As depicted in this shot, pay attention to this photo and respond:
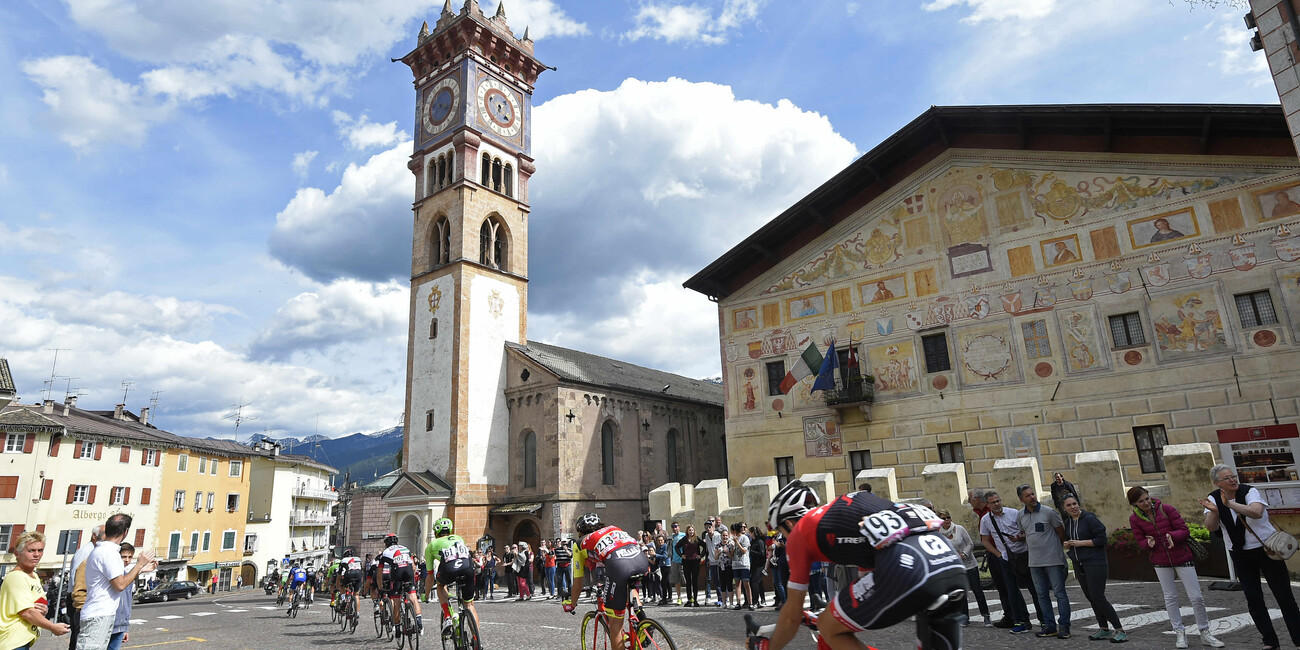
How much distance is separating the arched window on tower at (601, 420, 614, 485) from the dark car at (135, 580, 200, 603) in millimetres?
22330

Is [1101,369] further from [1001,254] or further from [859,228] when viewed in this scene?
[859,228]

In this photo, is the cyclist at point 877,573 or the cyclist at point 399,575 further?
the cyclist at point 399,575

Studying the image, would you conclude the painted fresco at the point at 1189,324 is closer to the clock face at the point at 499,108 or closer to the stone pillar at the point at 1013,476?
the stone pillar at the point at 1013,476

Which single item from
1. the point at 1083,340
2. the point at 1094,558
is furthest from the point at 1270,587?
the point at 1083,340

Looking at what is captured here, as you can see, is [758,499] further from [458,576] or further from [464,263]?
[464,263]

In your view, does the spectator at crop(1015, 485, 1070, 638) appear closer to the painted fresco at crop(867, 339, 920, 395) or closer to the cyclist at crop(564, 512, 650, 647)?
the cyclist at crop(564, 512, 650, 647)

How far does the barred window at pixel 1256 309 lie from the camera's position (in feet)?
55.3

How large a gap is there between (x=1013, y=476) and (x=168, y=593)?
1538 inches

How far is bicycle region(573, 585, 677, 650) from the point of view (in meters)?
6.28

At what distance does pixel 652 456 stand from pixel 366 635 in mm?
23326

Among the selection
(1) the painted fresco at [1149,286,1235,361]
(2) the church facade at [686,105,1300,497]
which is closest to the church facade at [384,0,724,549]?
(2) the church facade at [686,105,1300,497]

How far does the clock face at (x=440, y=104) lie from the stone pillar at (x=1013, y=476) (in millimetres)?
32850

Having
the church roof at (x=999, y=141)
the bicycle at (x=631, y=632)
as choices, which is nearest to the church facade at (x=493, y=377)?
the church roof at (x=999, y=141)

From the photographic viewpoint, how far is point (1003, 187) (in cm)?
2092
